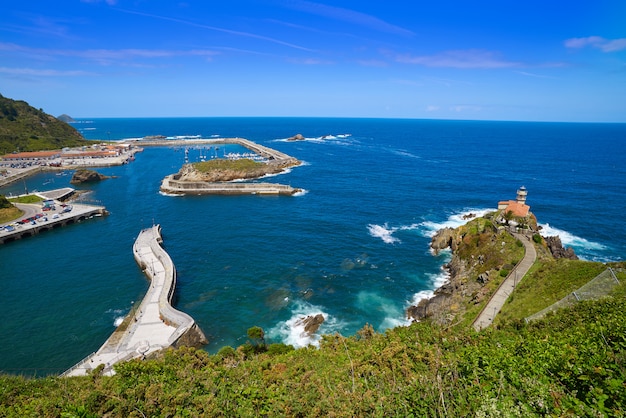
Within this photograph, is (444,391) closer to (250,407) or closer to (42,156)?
(250,407)

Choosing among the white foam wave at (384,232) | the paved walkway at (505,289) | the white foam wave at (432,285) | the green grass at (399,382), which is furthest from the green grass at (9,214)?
the paved walkway at (505,289)

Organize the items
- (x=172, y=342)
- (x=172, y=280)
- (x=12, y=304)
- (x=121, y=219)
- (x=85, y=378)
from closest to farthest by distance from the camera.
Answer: (x=85, y=378) < (x=172, y=342) < (x=12, y=304) < (x=172, y=280) < (x=121, y=219)

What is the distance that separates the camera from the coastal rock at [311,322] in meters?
43.9

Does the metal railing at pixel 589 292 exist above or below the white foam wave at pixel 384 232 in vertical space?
above

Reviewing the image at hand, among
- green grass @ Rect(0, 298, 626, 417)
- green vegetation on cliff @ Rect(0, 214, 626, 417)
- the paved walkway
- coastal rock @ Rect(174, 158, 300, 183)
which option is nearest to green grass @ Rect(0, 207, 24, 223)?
coastal rock @ Rect(174, 158, 300, 183)

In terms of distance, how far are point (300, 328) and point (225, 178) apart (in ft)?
306

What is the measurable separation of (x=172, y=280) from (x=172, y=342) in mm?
15818

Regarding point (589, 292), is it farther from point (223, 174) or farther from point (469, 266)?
point (223, 174)

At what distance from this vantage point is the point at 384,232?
75.2 m

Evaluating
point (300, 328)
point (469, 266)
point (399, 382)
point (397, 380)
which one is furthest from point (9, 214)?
point (469, 266)

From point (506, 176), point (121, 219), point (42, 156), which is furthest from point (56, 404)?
point (42, 156)

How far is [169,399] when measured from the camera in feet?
63.0

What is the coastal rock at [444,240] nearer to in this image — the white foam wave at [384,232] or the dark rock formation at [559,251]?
the white foam wave at [384,232]

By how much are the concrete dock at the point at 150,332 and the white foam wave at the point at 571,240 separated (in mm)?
73477
